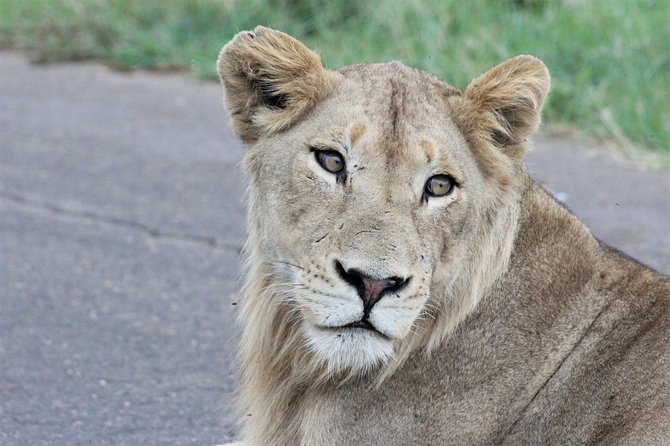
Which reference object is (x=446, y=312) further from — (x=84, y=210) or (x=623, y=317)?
(x=84, y=210)

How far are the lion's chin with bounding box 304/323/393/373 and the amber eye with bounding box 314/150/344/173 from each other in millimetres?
443

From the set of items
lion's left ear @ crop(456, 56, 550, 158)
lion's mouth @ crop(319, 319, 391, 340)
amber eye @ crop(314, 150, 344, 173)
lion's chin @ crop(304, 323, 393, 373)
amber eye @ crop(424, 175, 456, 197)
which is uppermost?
lion's left ear @ crop(456, 56, 550, 158)

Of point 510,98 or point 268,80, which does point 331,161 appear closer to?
point 268,80

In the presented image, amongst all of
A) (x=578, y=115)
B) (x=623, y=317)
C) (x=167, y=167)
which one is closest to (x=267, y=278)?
(x=623, y=317)

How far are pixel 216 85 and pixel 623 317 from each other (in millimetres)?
6210

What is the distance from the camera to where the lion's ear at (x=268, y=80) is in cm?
359

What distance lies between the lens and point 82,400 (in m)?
4.61

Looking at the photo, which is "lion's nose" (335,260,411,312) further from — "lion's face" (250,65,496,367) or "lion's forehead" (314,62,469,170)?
"lion's forehead" (314,62,469,170)

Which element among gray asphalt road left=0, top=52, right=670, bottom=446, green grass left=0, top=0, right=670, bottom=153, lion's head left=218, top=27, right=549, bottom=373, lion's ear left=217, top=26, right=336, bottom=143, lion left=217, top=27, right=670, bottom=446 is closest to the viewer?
lion's head left=218, top=27, right=549, bottom=373

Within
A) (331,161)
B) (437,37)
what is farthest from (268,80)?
(437,37)

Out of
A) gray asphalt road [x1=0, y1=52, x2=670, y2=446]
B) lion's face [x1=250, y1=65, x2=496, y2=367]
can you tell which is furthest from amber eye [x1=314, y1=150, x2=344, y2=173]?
gray asphalt road [x1=0, y1=52, x2=670, y2=446]

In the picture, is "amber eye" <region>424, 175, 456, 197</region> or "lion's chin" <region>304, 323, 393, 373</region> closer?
"lion's chin" <region>304, 323, 393, 373</region>

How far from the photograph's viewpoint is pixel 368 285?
10.3 ft

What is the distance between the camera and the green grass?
8.39 m
